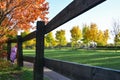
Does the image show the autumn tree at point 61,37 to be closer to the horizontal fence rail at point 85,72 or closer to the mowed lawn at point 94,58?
the mowed lawn at point 94,58

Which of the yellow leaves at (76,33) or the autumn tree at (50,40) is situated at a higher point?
the yellow leaves at (76,33)

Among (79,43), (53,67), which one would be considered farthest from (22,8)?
(79,43)

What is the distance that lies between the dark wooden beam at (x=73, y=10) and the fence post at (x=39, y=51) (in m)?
0.38

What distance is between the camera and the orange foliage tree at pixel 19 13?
12.6m

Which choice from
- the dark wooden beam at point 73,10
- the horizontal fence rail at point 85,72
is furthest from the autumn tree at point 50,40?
the horizontal fence rail at point 85,72

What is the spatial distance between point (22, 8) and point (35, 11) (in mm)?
810

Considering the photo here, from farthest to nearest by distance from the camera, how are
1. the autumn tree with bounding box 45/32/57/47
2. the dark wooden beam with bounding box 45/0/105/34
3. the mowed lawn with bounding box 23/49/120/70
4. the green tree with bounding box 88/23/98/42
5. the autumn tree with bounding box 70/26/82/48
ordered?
the autumn tree with bounding box 45/32/57/47
the autumn tree with bounding box 70/26/82/48
the green tree with bounding box 88/23/98/42
the mowed lawn with bounding box 23/49/120/70
the dark wooden beam with bounding box 45/0/105/34

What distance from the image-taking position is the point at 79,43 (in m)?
108

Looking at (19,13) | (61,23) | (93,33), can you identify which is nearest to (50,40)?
(93,33)

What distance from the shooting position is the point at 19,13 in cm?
1284

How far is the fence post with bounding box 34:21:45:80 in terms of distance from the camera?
18.0 feet

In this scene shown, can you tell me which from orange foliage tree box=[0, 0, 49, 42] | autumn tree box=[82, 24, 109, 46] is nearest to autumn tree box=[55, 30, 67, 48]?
autumn tree box=[82, 24, 109, 46]

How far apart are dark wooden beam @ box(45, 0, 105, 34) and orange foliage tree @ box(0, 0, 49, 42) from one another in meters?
7.59

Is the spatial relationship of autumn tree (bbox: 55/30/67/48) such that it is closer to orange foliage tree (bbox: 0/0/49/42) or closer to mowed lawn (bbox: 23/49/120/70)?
mowed lawn (bbox: 23/49/120/70)
